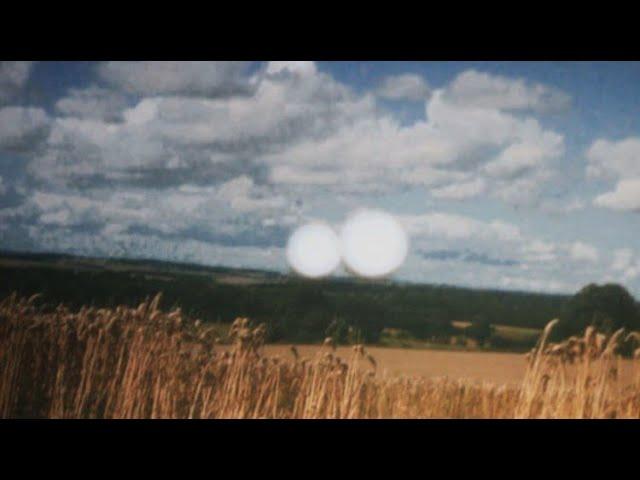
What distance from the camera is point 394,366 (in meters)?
3.13

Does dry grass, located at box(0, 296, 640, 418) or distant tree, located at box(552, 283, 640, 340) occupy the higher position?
distant tree, located at box(552, 283, 640, 340)

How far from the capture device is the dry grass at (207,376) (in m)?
2.76

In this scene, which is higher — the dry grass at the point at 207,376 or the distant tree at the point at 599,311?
the distant tree at the point at 599,311

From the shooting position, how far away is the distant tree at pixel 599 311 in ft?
10.3

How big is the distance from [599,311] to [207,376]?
1987 mm

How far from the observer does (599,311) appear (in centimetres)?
319

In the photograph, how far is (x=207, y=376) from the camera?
285cm

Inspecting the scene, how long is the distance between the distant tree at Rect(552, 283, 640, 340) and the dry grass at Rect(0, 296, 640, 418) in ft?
0.89

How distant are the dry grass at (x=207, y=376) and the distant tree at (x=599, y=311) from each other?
0.89ft

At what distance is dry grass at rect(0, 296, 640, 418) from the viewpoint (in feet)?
9.07
